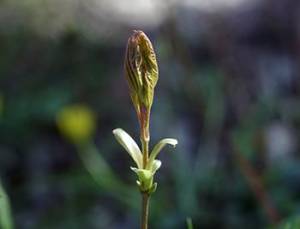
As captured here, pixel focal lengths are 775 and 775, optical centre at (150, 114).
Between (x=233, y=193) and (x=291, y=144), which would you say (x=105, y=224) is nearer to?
(x=233, y=193)

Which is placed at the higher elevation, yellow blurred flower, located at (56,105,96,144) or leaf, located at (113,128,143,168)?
leaf, located at (113,128,143,168)

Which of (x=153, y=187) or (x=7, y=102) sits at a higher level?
(x=153, y=187)

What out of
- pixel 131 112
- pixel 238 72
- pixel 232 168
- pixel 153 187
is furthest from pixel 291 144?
pixel 153 187

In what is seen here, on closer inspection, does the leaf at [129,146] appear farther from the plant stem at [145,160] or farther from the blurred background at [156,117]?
the blurred background at [156,117]

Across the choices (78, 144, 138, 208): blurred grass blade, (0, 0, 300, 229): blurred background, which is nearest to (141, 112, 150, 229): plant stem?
(0, 0, 300, 229): blurred background

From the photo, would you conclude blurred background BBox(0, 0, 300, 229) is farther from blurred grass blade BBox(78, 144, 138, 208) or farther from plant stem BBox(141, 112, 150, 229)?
plant stem BBox(141, 112, 150, 229)

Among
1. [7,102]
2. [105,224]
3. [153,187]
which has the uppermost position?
[153,187]

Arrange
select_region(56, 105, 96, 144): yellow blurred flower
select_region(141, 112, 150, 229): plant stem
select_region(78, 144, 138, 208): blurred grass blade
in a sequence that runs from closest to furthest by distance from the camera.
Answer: select_region(141, 112, 150, 229): plant stem < select_region(78, 144, 138, 208): blurred grass blade < select_region(56, 105, 96, 144): yellow blurred flower
